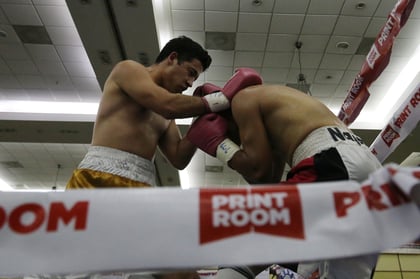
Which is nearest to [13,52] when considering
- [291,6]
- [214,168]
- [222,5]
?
[222,5]

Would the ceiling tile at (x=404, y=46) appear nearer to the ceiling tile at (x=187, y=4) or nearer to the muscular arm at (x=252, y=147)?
the ceiling tile at (x=187, y=4)

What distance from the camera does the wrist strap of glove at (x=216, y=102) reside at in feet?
4.97

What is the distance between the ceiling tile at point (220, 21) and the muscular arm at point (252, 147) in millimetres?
3119

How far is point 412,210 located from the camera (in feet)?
2.12

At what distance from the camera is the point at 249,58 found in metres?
4.94

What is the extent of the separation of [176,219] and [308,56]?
4.59 meters

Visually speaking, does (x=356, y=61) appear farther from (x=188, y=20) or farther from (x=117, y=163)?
(x=117, y=163)

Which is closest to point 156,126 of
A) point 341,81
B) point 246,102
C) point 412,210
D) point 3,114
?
point 246,102

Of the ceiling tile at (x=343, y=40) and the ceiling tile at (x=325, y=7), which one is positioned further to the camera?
the ceiling tile at (x=343, y=40)

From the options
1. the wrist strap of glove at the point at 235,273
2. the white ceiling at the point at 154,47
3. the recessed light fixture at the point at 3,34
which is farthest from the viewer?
the recessed light fixture at the point at 3,34

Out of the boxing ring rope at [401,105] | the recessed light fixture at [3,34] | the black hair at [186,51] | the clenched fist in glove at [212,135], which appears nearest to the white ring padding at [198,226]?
the clenched fist in glove at [212,135]

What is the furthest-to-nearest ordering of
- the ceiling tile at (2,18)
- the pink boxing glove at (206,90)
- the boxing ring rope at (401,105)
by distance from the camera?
the ceiling tile at (2,18), the boxing ring rope at (401,105), the pink boxing glove at (206,90)

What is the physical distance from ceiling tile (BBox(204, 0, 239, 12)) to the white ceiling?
0.01 meters

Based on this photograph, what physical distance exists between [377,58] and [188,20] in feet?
8.92
